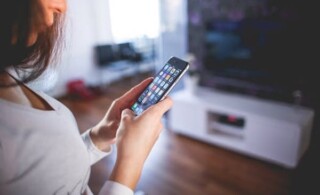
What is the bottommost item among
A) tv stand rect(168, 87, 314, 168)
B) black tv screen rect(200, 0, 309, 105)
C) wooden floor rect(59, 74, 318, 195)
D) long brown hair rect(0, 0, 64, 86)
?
wooden floor rect(59, 74, 318, 195)

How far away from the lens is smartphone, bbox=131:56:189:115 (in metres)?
0.64

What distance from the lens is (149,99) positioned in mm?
653

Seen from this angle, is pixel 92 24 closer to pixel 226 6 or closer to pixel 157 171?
pixel 226 6

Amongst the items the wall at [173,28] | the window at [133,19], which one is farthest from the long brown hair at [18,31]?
the window at [133,19]

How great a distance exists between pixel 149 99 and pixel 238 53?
1736 mm

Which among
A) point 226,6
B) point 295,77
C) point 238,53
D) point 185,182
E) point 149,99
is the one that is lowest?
point 185,182

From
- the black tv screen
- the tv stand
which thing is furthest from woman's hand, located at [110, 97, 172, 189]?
the black tv screen

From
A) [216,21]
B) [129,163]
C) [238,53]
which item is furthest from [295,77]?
[129,163]

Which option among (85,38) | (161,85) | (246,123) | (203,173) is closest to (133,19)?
(85,38)

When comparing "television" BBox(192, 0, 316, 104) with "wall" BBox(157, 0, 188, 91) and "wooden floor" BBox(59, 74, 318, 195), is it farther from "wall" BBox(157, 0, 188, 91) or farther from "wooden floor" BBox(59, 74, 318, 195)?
"wooden floor" BBox(59, 74, 318, 195)

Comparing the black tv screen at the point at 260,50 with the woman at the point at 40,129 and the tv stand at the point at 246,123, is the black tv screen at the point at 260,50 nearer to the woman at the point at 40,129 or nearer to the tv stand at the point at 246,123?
the tv stand at the point at 246,123

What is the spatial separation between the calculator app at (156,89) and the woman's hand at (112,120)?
0.8 inches

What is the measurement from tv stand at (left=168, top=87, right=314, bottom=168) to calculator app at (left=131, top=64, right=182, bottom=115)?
54.0 inches

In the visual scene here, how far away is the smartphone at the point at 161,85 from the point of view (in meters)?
0.64
